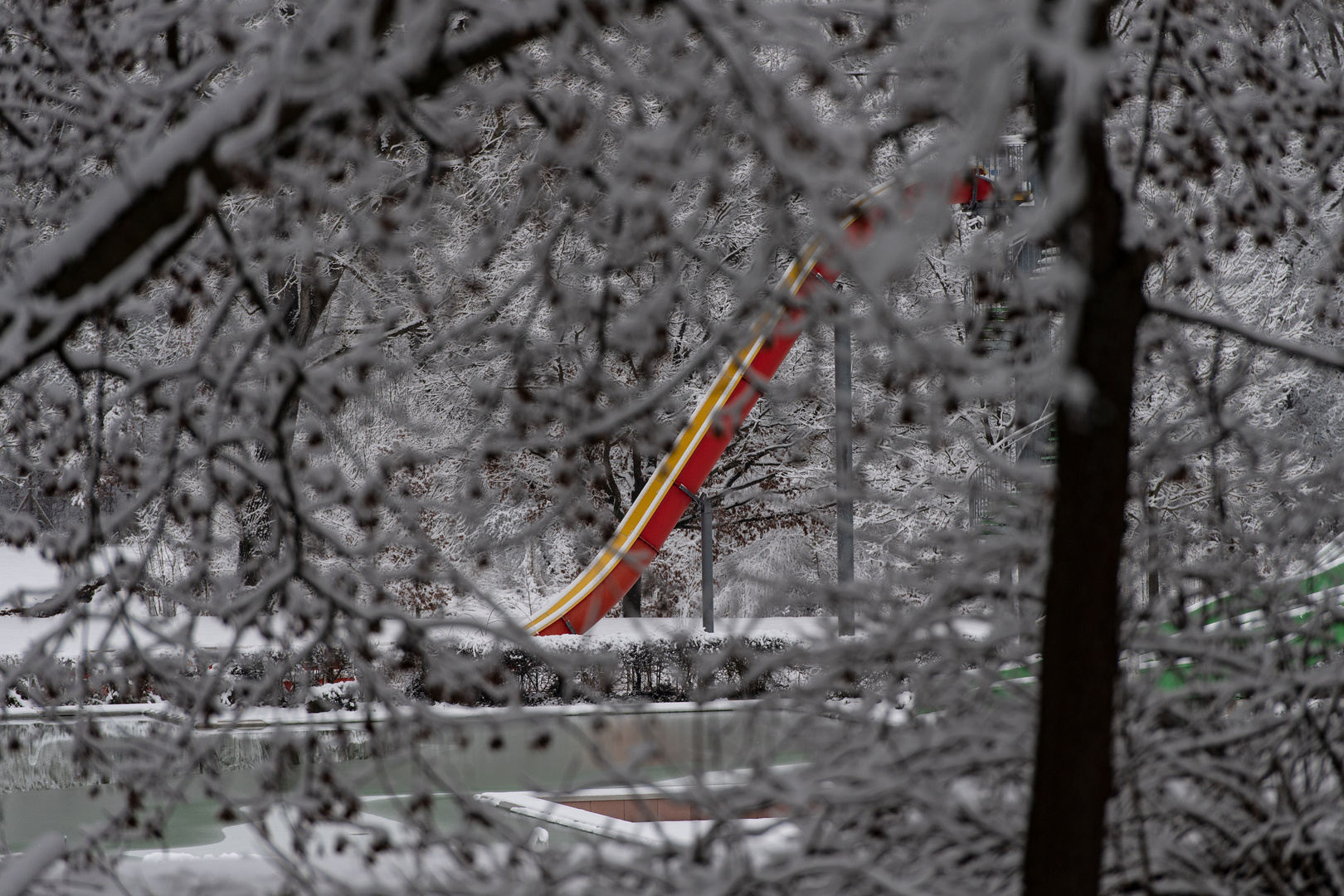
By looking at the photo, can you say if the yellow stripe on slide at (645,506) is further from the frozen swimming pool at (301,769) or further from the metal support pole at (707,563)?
the frozen swimming pool at (301,769)

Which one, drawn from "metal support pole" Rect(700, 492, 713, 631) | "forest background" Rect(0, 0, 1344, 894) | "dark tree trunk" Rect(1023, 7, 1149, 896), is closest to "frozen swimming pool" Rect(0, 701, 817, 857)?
"forest background" Rect(0, 0, 1344, 894)

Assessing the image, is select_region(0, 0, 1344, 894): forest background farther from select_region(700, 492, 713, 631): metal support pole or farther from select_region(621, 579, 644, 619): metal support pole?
select_region(621, 579, 644, 619): metal support pole

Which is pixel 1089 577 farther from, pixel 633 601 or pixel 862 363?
pixel 633 601

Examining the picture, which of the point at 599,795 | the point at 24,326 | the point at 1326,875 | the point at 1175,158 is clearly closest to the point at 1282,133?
the point at 1175,158

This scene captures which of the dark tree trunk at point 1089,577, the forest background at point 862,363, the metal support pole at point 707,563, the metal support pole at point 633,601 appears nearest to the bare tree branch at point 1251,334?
the forest background at point 862,363

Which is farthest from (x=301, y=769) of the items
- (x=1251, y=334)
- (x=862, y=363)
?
(x=1251, y=334)

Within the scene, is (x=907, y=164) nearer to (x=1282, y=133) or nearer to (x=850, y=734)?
(x=850, y=734)

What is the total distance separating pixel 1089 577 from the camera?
2.53 meters

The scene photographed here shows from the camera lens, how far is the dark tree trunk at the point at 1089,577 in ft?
8.25

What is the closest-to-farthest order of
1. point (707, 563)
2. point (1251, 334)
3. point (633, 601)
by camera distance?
point (1251, 334) < point (707, 563) < point (633, 601)

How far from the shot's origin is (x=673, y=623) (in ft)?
55.7

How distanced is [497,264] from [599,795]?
9.72 metres

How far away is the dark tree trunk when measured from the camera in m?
2.52

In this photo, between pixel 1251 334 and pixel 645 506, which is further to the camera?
pixel 645 506
